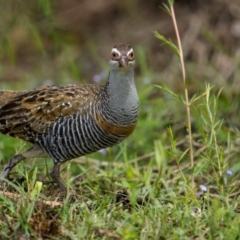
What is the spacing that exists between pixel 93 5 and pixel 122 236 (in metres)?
8.18

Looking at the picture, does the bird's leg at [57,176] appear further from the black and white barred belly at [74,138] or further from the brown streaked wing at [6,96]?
the brown streaked wing at [6,96]

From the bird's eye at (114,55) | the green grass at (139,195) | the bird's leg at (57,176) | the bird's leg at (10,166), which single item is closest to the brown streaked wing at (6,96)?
the green grass at (139,195)

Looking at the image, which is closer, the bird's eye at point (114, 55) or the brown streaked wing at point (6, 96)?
the bird's eye at point (114, 55)

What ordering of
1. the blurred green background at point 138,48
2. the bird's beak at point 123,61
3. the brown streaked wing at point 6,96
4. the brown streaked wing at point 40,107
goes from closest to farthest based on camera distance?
the bird's beak at point 123,61 < the brown streaked wing at point 40,107 < the brown streaked wing at point 6,96 < the blurred green background at point 138,48

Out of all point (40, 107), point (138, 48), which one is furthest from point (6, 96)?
point (138, 48)

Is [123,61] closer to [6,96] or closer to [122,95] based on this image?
[122,95]

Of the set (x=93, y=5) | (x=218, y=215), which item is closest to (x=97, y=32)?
(x=93, y=5)

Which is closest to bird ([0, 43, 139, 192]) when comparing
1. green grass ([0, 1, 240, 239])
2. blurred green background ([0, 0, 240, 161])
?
green grass ([0, 1, 240, 239])

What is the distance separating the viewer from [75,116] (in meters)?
6.53

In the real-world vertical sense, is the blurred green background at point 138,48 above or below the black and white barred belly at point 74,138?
below

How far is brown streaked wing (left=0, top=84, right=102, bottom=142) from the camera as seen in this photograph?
6.60m

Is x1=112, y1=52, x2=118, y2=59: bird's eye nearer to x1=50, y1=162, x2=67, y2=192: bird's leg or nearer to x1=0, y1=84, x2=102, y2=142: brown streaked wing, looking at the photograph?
x1=0, y1=84, x2=102, y2=142: brown streaked wing

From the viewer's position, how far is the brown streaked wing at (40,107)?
21.6ft

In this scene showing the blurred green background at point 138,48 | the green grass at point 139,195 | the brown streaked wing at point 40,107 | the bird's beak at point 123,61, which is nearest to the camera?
the green grass at point 139,195
